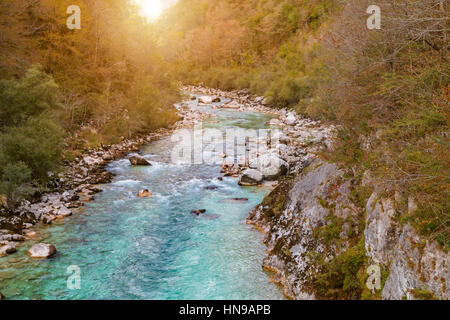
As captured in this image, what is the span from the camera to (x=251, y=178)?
16250 millimetres

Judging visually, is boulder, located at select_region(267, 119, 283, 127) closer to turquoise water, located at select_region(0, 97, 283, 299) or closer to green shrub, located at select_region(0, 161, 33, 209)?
turquoise water, located at select_region(0, 97, 283, 299)

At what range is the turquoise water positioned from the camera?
8.42 meters

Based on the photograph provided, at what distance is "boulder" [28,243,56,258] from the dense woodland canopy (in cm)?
281

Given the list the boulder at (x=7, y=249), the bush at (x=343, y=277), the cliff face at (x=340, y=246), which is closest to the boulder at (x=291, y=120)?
the cliff face at (x=340, y=246)

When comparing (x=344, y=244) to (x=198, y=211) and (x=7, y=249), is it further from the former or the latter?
(x=7, y=249)

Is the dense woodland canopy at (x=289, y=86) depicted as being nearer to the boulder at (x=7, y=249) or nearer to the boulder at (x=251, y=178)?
the boulder at (x=7, y=249)

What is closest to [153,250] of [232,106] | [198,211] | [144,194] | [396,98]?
[198,211]

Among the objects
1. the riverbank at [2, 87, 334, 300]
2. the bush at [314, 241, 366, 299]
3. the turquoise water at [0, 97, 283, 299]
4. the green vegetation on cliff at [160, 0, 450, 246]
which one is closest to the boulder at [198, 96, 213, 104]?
the riverbank at [2, 87, 334, 300]

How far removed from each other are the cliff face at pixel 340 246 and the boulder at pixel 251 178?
4.19 m

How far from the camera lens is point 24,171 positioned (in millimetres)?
11883

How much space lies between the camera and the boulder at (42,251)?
31.6ft

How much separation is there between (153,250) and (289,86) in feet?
96.1
